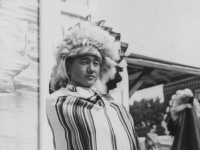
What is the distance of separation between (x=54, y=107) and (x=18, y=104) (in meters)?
0.32

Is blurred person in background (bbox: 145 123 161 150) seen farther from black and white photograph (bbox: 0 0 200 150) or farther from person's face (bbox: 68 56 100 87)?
person's face (bbox: 68 56 100 87)

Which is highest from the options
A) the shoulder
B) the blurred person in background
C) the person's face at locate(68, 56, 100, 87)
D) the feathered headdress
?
the feathered headdress

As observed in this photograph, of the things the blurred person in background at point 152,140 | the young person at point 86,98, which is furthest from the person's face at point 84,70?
the blurred person in background at point 152,140

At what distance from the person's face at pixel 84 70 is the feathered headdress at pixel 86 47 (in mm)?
23

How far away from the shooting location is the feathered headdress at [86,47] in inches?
58.1

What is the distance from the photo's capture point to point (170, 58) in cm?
241

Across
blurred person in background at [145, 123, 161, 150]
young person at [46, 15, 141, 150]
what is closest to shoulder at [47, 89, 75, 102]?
young person at [46, 15, 141, 150]

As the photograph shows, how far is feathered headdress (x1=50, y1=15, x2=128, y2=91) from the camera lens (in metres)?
1.48

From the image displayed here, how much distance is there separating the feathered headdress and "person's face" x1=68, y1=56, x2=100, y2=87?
0.02 meters

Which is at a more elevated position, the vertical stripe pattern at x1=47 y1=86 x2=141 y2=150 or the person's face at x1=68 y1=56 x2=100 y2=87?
the person's face at x1=68 y1=56 x2=100 y2=87

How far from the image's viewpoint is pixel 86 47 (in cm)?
147

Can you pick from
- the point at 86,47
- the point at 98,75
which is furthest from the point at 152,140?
the point at 86,47

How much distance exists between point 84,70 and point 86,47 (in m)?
0.09

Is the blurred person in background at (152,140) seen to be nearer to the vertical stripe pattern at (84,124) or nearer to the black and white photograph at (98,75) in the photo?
the black and white photograph at (98,75)
